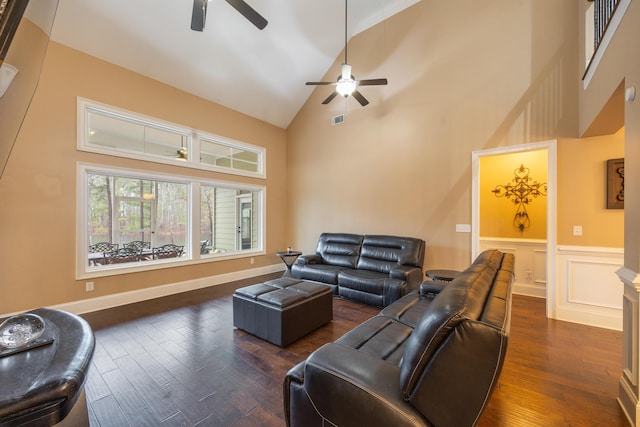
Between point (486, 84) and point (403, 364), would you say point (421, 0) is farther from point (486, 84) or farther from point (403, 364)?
point (403, 364)

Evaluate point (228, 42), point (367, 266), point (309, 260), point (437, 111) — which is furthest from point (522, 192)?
point (228, 42)

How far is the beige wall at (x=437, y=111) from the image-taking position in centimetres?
345

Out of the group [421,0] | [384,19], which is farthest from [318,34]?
[421,0]

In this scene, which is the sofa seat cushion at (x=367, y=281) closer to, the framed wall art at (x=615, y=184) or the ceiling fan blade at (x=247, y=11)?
the framed wall art at (x=615, y=184)

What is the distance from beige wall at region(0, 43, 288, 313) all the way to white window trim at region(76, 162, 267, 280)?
0.07 m

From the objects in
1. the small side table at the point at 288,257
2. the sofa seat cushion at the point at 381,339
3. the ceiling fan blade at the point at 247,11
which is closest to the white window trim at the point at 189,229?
the small side table at the point at 288,257

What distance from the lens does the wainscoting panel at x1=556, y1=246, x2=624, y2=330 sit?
300 centimetres

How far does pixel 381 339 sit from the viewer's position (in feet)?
5.91

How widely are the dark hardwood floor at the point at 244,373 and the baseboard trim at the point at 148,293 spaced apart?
0.31 meters

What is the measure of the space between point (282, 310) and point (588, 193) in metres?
4.01

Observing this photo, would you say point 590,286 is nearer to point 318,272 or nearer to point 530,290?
point 530,290

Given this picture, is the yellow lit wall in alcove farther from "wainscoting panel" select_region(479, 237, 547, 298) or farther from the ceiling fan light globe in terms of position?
the ceiling fan light globe

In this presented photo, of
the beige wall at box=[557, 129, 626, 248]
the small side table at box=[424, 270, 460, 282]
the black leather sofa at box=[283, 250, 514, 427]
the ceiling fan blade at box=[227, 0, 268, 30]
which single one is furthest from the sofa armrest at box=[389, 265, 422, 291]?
the ceiling fan blade at box=[227, 0, 268, 30]

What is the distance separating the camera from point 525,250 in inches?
169
